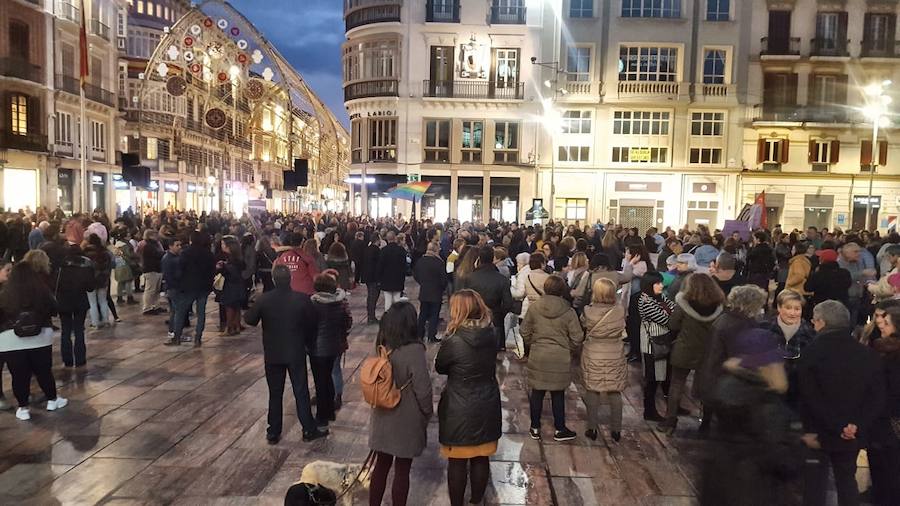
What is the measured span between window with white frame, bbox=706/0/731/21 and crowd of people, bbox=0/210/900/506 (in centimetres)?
2482

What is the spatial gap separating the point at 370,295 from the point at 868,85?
3191cm

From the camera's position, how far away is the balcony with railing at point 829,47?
3331 cm

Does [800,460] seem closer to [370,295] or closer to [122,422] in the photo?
[122,422]

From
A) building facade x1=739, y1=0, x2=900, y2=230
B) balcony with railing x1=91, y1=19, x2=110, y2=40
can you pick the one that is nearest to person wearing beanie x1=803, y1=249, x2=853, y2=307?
building facade x1=739, y1=0, x2=900, y2=230

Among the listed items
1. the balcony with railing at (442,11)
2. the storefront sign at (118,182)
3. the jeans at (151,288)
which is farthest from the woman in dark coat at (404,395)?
the storefront sign at (118,182)

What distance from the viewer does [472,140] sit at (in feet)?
110

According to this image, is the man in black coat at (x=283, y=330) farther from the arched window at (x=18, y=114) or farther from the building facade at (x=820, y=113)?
the building facade at (x=820, y=113)

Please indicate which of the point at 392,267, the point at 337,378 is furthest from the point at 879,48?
the point at 337,378

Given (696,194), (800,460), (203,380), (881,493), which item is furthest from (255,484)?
(696,194)

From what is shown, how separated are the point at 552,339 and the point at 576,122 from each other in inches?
1138

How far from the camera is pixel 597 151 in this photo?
3362cm

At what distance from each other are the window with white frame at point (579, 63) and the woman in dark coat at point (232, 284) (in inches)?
999

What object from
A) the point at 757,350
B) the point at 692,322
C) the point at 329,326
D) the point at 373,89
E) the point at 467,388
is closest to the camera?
the point at 757,350

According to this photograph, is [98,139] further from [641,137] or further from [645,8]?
[645,8]
